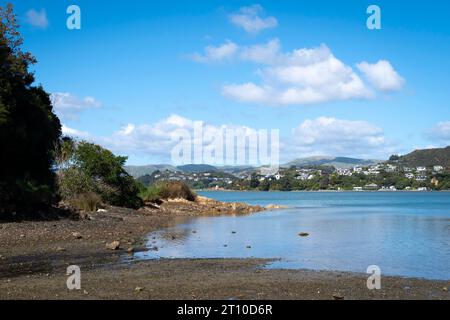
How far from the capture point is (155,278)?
1742 cm

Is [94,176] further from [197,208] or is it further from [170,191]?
[170,191]

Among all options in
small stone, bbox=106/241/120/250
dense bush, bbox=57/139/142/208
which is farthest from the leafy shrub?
small stone, bbox=106/241/120/250

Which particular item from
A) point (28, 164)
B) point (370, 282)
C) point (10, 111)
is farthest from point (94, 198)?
point (370, 282)

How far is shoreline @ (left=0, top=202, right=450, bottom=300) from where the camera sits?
1473 centimetres

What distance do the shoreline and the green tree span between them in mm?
6541

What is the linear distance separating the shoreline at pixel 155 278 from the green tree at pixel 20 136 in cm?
654

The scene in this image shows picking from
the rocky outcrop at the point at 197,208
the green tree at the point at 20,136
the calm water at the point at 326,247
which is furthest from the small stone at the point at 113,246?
the rocky outcrop at the point at 197,208

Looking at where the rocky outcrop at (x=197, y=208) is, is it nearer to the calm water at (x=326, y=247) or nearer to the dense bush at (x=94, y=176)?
the dense bush at (x=94, y=176)

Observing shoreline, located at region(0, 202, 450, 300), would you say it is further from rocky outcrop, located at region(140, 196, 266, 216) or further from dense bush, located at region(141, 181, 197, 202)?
dense bush, located at region(141, 181, 197, 202)

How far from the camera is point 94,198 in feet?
148

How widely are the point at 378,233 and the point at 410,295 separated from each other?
23264mm

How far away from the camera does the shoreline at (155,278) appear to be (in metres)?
14.7

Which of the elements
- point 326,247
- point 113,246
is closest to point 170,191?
point 326,247
